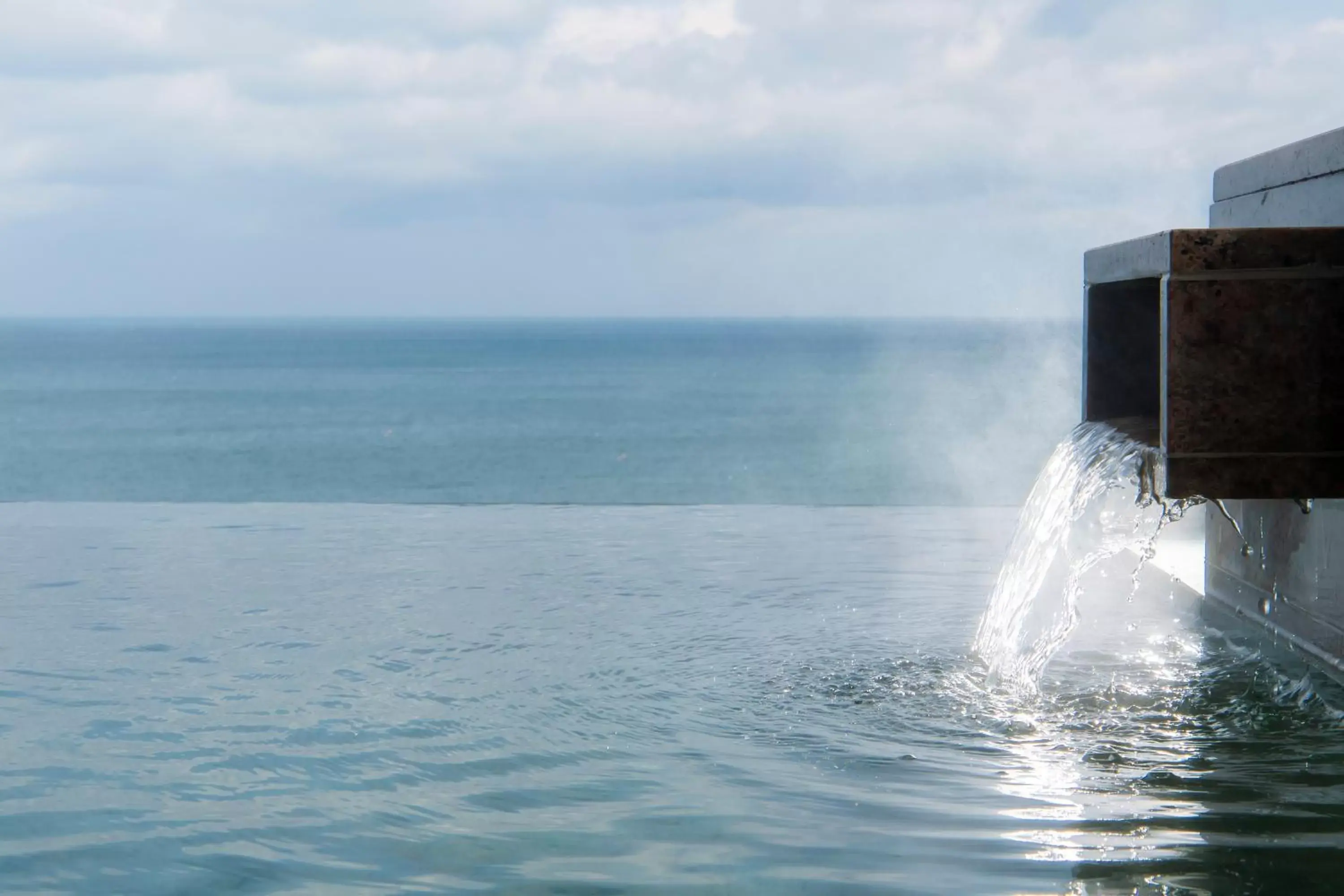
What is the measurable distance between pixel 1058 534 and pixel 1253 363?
142cm

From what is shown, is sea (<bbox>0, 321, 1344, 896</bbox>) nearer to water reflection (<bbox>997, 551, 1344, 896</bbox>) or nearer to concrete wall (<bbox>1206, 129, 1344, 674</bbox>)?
water reflection (<bbox>997, 551, 1344, 896</bbox>)

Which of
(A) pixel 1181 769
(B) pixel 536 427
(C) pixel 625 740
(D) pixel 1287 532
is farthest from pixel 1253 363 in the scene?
(B) pixel 536 427

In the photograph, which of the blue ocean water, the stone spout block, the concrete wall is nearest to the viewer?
the stone spout block

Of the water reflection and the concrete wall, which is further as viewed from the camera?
the concrete wall

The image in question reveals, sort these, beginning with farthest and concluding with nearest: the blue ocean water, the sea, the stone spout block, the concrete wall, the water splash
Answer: the blue ocean water < the concrete wall < the water splash < the stone spout block < the sea

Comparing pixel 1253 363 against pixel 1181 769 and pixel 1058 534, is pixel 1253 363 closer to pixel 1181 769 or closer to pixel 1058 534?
pixel 1181 769

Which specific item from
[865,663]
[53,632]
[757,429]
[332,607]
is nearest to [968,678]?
[865,663]

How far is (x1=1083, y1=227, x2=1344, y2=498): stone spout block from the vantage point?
408 centimetres

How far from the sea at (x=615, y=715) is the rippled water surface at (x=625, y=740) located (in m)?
0.01

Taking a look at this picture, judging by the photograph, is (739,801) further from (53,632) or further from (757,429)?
(757,429)

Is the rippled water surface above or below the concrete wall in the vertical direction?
below

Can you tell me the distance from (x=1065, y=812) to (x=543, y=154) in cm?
11282

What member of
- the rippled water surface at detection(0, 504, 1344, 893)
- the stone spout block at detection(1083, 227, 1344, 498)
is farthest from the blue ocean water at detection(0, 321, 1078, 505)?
the stone spout block at detection(1083, 227, 1344, 498)

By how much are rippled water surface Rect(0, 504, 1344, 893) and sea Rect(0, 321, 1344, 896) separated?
0.01 m
